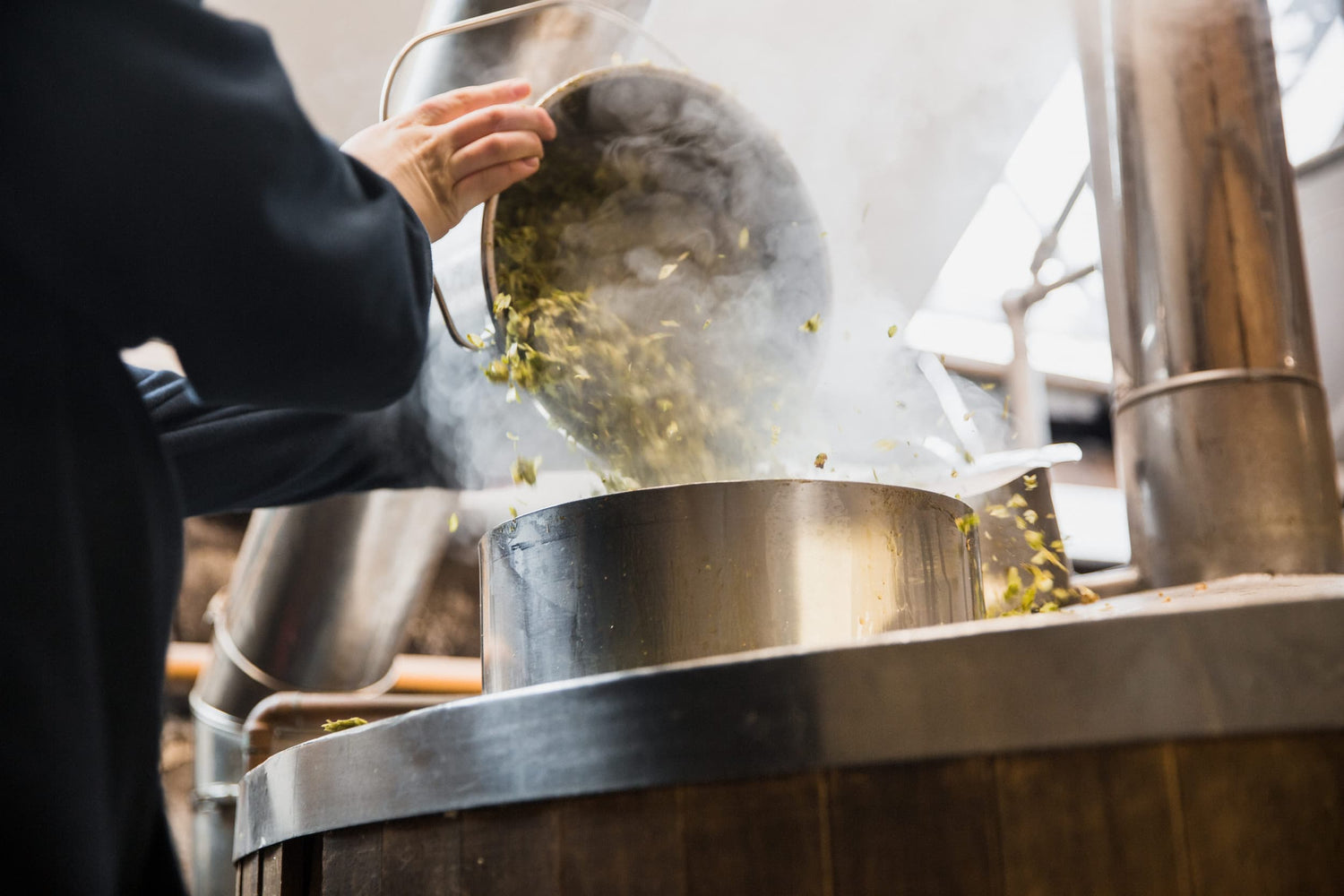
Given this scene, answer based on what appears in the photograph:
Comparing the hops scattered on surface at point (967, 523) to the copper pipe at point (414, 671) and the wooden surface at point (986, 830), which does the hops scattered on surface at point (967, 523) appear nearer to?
the wooden surface at point (986, 830)

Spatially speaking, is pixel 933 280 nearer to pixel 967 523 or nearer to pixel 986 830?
pixel 967 523

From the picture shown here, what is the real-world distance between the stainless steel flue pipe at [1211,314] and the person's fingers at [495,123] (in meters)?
1.12

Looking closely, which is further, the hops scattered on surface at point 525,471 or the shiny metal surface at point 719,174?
the shiny metal surface at point 719,174

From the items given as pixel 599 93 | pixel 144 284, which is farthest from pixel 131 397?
pixel 599 93

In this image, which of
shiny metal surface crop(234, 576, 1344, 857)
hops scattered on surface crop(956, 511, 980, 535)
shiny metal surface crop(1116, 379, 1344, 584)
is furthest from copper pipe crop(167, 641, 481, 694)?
shiny metal surface crop(234, 576, 1344, 857)

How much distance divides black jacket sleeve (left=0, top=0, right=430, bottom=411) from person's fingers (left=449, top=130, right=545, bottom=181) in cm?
27

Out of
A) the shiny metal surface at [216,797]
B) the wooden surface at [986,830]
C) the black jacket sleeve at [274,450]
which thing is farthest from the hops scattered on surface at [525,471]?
the shiny metal surface at [216,797]

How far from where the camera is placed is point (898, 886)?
0.66 meters

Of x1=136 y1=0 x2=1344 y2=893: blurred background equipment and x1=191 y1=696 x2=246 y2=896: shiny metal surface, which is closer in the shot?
x1=136 y1=0 x2=1344 y2=893: blurred background equipment

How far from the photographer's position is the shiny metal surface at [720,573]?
3.16 feet

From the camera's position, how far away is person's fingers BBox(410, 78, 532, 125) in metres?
1.07

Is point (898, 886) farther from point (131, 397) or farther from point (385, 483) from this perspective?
point (385, 483)

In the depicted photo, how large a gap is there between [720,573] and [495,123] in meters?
0.48

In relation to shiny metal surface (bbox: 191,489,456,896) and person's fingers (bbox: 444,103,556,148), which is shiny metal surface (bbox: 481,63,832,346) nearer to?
person's fingers (bbox: 444,103,556,148)
